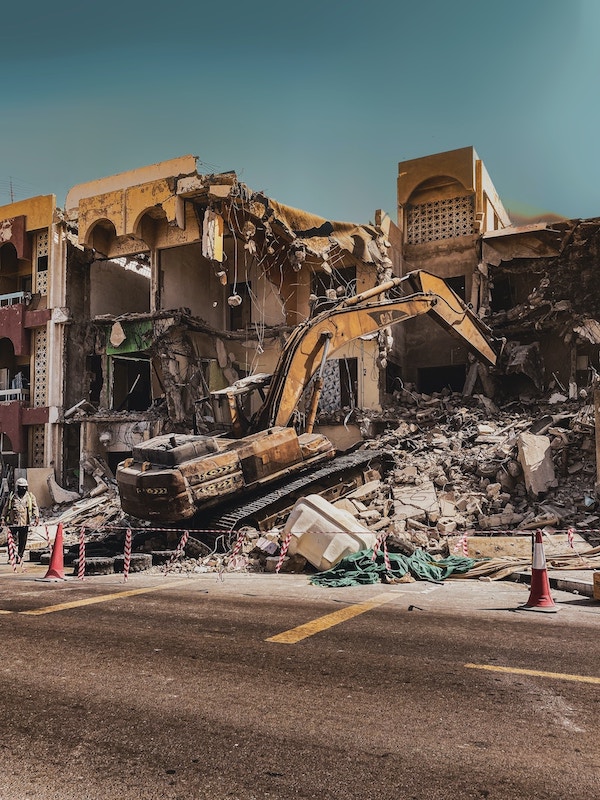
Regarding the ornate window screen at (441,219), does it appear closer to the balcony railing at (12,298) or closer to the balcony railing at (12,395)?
the balcony railing at (12,298)

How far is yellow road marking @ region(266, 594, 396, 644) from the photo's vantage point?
228 inches

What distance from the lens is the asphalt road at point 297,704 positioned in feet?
9.96

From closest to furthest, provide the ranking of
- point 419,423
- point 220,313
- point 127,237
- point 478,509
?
point 478,509 < point 419,423 < point 127,237 < point 220,313

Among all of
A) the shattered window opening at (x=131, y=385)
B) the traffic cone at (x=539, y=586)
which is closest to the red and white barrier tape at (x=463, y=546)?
the traffic cone at (x=539, y=586)

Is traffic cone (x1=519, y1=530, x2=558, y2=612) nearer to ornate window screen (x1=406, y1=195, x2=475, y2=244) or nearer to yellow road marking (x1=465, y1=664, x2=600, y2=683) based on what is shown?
yellow road marking (x1=465, y1=664, x2=600, y2=683)

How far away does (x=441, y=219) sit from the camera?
82.7ft

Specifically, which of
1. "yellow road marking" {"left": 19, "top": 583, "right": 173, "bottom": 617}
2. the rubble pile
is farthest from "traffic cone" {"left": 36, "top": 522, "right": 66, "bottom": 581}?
the rubble pile

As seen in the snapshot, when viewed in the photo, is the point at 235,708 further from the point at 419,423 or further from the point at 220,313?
the point at 220,313

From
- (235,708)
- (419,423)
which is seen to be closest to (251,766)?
(235,708)

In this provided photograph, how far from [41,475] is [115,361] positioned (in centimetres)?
544

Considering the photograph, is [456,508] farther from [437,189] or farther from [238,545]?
[437,189]

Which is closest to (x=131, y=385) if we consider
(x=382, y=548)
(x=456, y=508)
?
(x=456, y=508)

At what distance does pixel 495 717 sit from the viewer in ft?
12.6

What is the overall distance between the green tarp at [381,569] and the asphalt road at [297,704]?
96.7 inches
